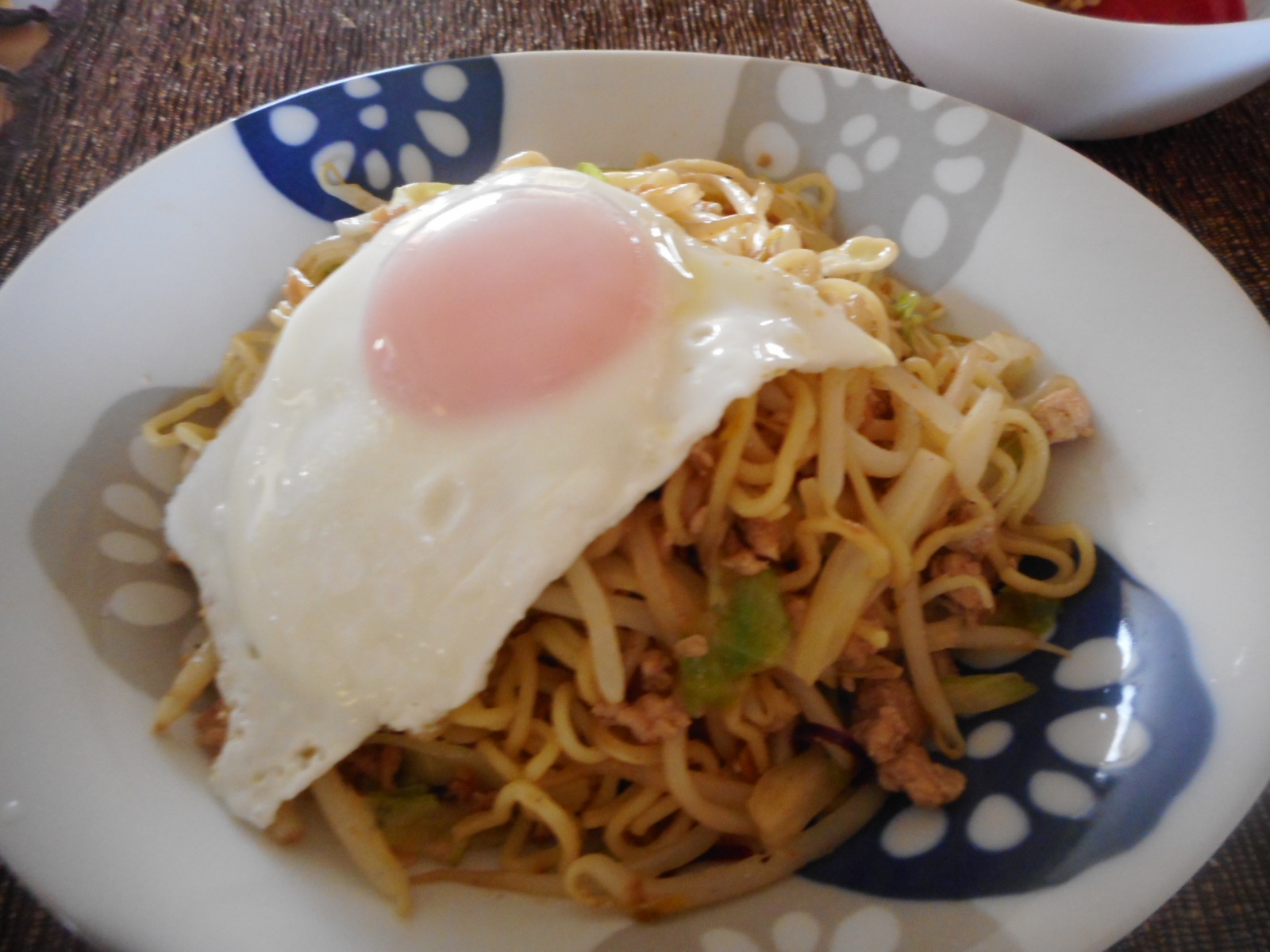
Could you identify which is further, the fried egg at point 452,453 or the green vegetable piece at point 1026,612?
the green vegetable piece at point 1026,612

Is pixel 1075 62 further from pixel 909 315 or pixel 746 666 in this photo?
pixel 746 666

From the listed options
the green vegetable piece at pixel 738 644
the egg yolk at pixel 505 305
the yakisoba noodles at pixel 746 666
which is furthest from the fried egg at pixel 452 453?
the green vegetable piece at pixel 738 644

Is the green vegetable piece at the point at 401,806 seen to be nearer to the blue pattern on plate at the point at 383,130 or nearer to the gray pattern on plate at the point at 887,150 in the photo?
the blue pattern on plate at the point at 383,130

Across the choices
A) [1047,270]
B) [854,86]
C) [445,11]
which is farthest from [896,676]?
[445,11]

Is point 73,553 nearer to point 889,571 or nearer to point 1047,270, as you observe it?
point 889,571

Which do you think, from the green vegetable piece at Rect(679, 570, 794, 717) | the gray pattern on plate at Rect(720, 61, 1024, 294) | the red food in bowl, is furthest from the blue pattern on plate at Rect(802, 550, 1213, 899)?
the red food in bowl
